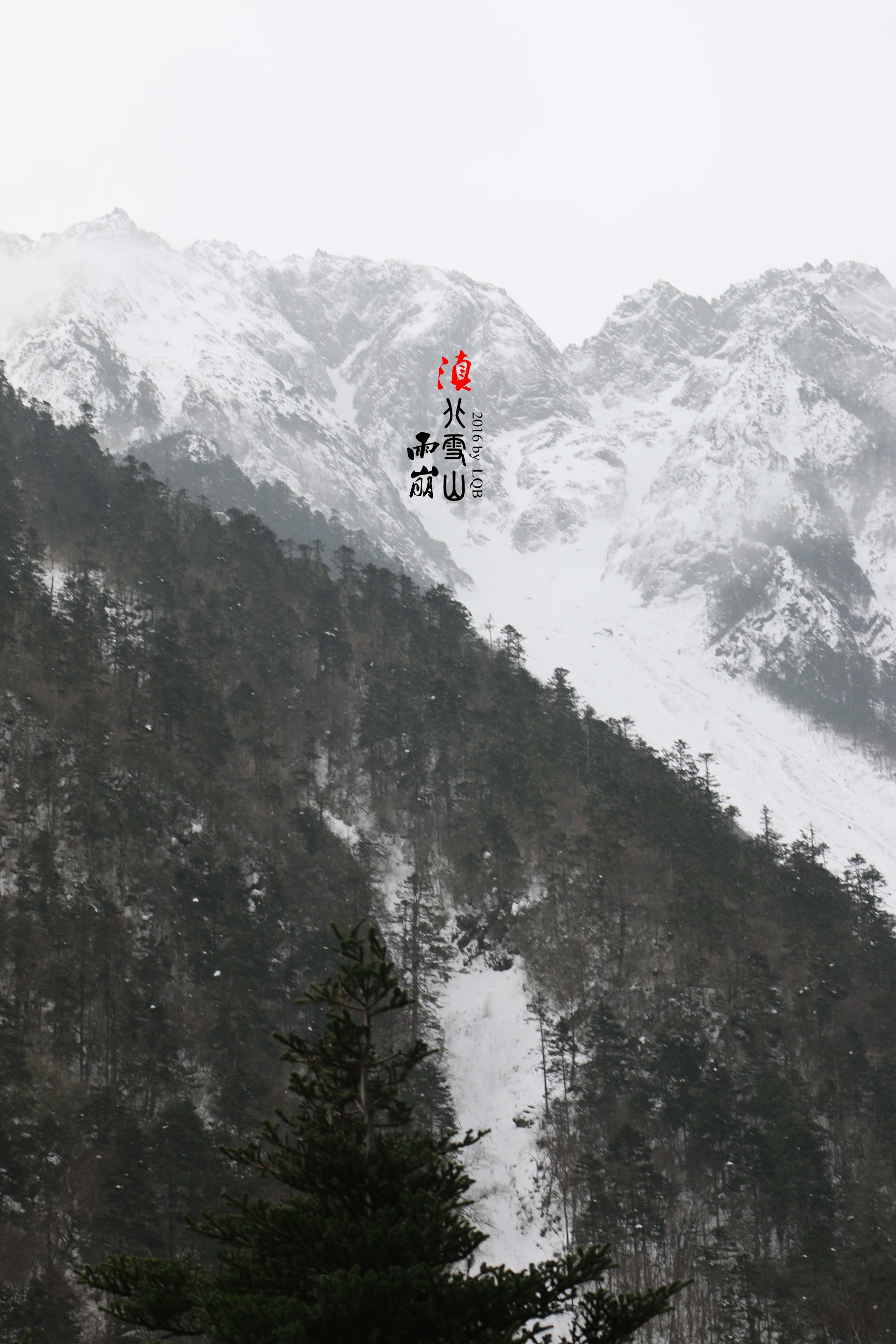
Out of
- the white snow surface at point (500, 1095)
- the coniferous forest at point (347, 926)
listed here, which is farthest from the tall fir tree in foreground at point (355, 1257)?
the white snow surface at point (500, 1095)

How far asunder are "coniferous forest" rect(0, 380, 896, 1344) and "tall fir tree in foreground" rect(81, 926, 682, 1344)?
25.6 m

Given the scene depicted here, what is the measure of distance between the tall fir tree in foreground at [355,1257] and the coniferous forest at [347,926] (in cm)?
2556

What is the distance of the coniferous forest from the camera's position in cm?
3875

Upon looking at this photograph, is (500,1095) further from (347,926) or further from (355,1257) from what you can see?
(355,1257)

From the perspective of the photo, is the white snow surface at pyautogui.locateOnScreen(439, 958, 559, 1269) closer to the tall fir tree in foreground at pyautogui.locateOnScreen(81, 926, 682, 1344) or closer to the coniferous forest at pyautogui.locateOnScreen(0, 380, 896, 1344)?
the coniferous forest at pyautogui.locateOnScreen(0, 380, 896, 1344)

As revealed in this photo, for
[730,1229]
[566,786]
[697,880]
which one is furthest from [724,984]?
[566,786]

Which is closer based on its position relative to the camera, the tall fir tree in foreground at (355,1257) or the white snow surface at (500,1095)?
the tall fir tree in foreground at (355,1257)

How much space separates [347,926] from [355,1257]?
47621 mm

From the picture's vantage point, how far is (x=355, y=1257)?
10539 mm

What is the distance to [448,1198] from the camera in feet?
37.5

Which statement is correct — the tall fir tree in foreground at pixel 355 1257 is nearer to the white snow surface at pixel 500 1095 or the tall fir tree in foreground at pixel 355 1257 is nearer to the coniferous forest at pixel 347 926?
the coniferous forest at pixel 347 926

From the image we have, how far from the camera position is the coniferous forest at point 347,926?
3875 cm

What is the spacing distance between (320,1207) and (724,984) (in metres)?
51.5

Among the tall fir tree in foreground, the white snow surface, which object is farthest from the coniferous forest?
the tall fir tree in foreground
